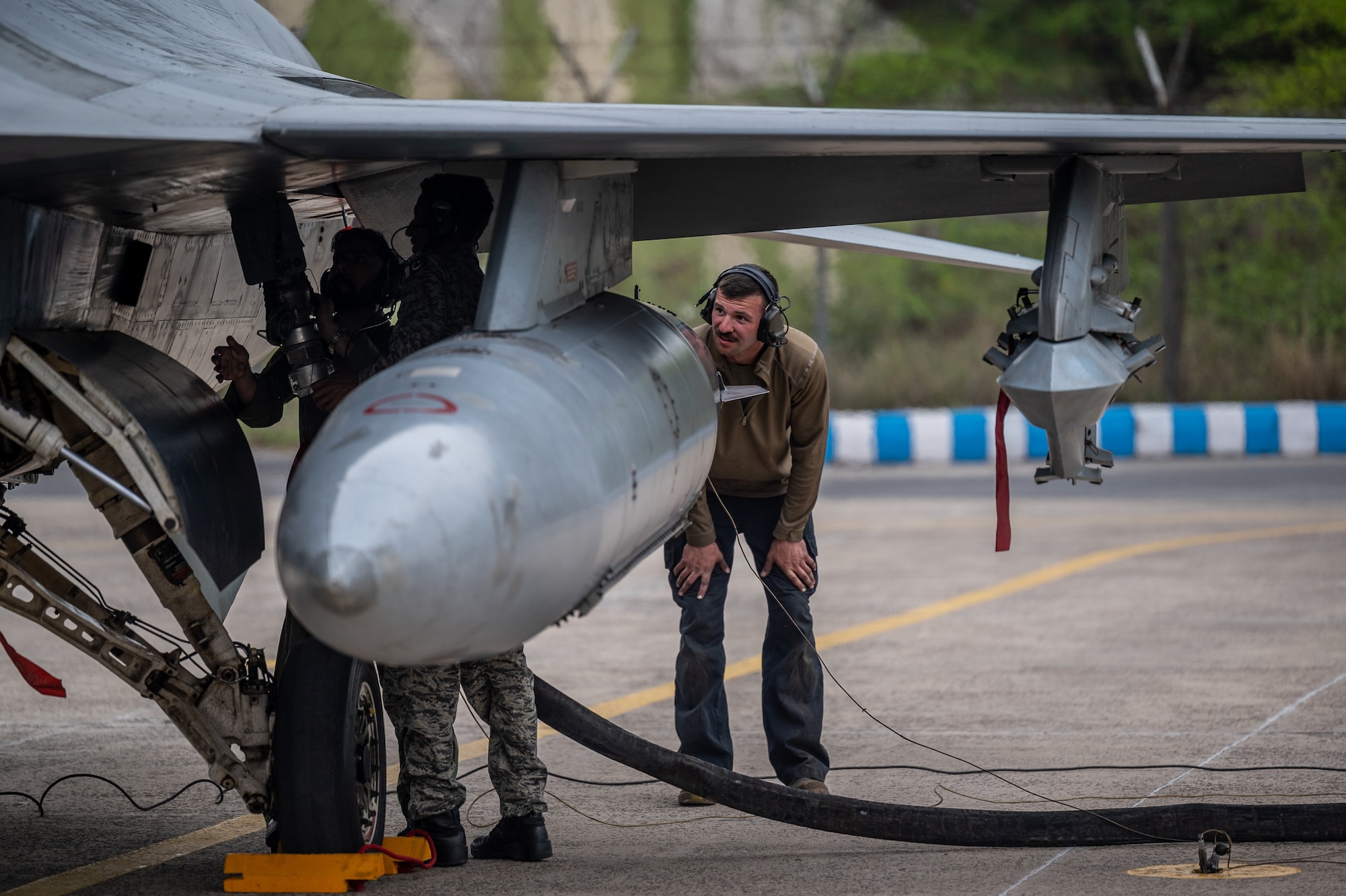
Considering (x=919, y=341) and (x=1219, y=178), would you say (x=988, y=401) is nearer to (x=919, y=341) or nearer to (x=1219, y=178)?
(x=919, y=341)

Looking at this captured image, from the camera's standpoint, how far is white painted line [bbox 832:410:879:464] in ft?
65.0

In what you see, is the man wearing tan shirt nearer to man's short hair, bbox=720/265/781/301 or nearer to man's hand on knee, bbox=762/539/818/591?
man's hand on knee, bbox=762/539/818/591

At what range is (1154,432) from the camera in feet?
64.2

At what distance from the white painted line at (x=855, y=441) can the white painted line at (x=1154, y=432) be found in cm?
330

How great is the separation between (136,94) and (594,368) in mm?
1502

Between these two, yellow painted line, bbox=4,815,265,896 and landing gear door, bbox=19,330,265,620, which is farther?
yellow painted line, bbox=4,815,265,896

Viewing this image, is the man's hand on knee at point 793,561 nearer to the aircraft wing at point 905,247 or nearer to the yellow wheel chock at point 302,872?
the aircraft wing at point 905,247

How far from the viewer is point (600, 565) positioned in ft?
12.7

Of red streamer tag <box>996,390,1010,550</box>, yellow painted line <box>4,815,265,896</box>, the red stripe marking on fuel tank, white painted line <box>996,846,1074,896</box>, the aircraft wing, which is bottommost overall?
white painted line <box>996,846,1074,896</box>

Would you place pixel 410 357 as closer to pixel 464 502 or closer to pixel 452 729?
pixel 464 502

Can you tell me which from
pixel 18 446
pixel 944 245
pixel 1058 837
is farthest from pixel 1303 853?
pixel 18 446

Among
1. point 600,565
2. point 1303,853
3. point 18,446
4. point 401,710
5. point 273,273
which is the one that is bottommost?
point 1303,853

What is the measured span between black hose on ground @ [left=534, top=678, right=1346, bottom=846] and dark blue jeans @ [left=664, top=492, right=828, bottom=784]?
2.73 ft

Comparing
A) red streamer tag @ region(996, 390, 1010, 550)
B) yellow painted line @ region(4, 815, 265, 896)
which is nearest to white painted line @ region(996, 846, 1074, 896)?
red streamer tag @ region(996, 390, 1010, 550)
